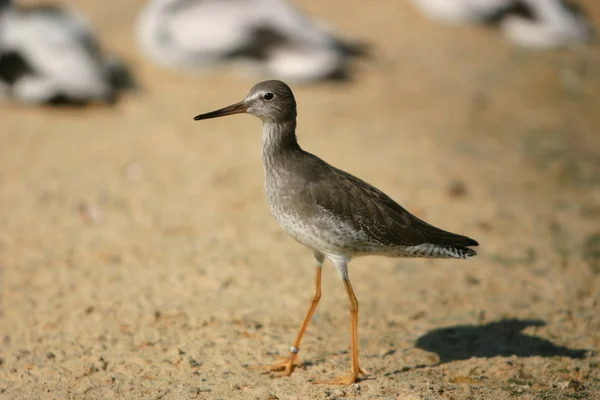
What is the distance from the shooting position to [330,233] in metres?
4.43

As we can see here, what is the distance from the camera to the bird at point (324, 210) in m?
4.45

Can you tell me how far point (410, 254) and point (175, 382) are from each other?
1.65 m

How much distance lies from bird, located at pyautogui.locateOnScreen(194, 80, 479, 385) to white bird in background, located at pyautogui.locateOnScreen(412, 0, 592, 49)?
7.32 m

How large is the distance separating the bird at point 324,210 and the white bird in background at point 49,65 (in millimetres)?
5517

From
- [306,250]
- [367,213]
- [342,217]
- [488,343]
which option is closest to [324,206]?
[342,217]

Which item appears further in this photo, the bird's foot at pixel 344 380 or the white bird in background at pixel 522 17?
the white bird in background at pixel 522 17

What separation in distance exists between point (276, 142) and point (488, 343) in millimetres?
2085

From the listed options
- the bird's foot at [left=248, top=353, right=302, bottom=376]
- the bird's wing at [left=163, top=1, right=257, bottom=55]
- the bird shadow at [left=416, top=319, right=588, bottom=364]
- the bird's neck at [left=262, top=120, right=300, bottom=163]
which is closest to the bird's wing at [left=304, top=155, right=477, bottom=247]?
the bird's neck at [left=262, top=120, right=300, bottom=163]

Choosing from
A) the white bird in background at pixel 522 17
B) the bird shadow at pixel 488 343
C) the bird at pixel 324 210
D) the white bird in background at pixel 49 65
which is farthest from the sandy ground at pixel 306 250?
the bird at pixel 324 210

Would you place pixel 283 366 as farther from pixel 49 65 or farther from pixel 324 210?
pixel 49 65

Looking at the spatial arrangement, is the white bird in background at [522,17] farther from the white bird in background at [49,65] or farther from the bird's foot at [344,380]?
the bird's foot at [344,380]

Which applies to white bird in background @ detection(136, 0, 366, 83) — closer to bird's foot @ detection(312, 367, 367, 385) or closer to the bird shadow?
the bird shadow

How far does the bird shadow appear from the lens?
5070 mm

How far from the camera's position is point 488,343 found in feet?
17.2
